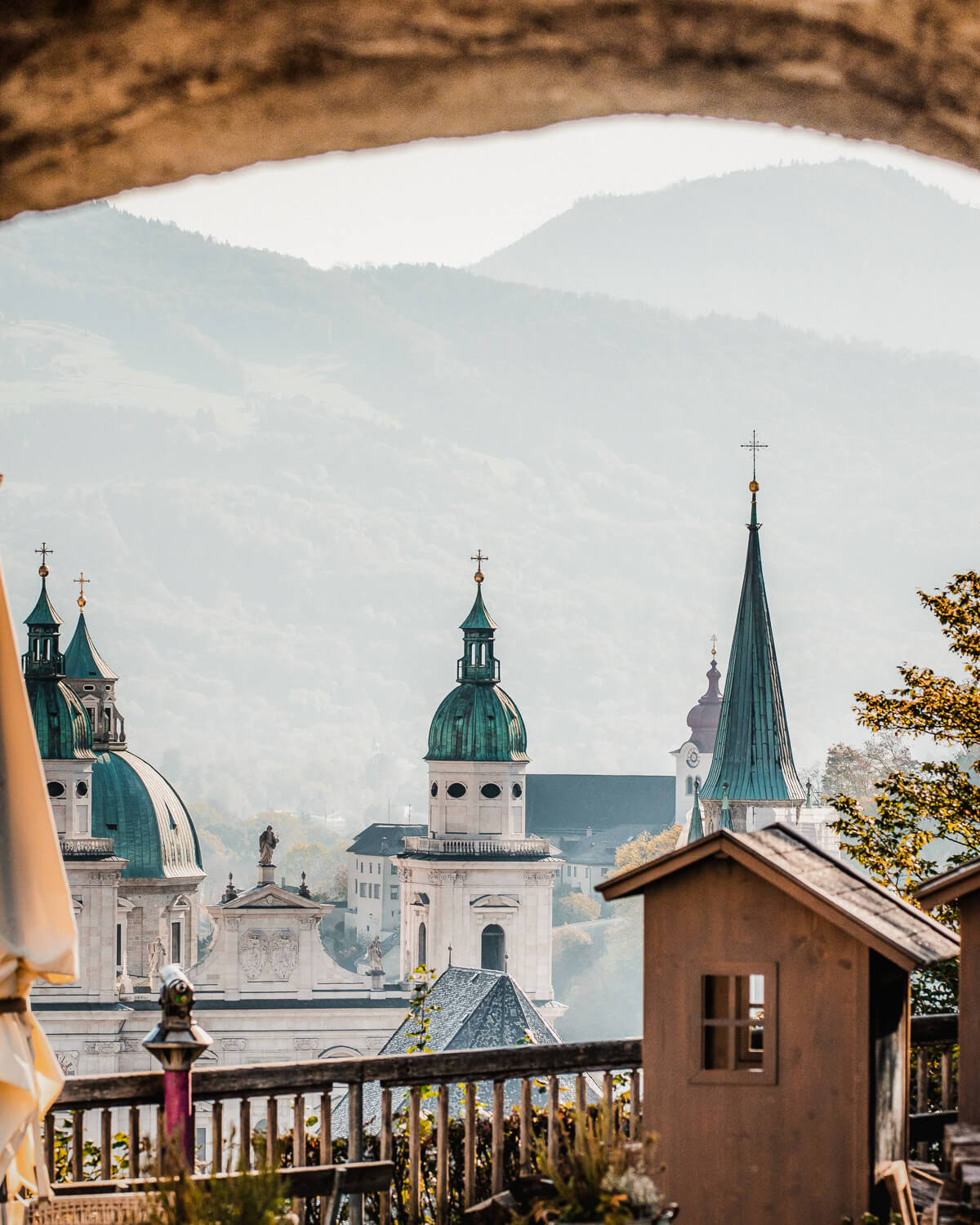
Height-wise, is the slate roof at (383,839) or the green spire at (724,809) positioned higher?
the green spire at (724,809)

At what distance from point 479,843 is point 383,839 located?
A: 4363 cm

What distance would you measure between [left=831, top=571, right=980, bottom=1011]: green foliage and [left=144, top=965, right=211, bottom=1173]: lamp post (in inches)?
256

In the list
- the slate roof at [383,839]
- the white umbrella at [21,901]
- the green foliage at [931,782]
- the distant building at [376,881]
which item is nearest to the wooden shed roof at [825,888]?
the white umbrella at [21,901]

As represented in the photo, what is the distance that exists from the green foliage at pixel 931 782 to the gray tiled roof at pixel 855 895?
5.28 metres

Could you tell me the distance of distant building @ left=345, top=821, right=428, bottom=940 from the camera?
4569 inches

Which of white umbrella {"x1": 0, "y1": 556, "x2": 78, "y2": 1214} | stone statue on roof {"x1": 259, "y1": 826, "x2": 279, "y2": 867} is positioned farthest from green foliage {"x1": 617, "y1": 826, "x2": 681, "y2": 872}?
white umbrella {"x1": 0, "y1": 556, "x2": 78, "y2": 1214}

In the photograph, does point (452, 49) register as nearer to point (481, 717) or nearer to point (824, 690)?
point (481, 717)

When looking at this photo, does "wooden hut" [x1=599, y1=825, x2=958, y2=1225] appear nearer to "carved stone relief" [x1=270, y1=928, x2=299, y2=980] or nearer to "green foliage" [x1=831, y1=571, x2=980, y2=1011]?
"green foliage" [x1=831, y1=571, x2=980, y2=1011]

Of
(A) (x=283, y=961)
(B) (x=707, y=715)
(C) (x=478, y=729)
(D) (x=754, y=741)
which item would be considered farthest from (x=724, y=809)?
(B) (x=707, y=715)

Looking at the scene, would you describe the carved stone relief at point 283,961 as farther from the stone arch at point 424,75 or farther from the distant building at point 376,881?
the stone arch at point 424,75

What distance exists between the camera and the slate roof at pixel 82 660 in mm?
74625

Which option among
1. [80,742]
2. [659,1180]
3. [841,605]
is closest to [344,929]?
[80,742]

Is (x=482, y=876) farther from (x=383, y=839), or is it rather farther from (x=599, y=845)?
(x=599, y=845)

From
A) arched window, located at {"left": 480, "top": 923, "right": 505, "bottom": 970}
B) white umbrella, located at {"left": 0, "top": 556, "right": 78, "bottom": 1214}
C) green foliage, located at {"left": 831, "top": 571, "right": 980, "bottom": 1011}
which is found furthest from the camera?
arched window, located at {"left": 480, "top": 923, "right": 505, "bottom": 970}
